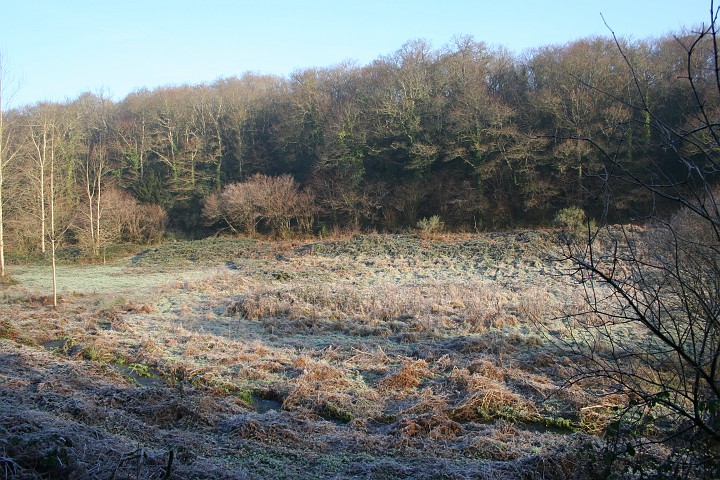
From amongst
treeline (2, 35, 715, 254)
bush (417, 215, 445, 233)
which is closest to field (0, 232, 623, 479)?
bush (417, 215, 445, 233)

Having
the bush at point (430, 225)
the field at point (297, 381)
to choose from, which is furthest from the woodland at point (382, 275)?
the bush at point (430, 225)

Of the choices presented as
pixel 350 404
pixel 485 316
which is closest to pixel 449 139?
pixel 485 316

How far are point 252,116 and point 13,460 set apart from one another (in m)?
39.4

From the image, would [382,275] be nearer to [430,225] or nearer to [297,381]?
[430,225]

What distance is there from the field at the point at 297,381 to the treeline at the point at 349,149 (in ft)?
36.5

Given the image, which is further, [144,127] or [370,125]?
[144,127]

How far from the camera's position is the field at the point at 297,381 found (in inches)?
200

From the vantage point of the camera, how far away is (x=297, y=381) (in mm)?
8719

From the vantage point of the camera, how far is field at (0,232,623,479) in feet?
16.7

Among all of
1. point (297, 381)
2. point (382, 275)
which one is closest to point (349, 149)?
point (382, 275)

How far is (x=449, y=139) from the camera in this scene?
31.1 metres

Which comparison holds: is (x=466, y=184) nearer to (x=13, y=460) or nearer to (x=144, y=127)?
(x=144, y=127)

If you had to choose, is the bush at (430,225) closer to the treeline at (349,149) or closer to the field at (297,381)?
the treeline at (349,149)

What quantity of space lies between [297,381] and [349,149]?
25.9 metres
